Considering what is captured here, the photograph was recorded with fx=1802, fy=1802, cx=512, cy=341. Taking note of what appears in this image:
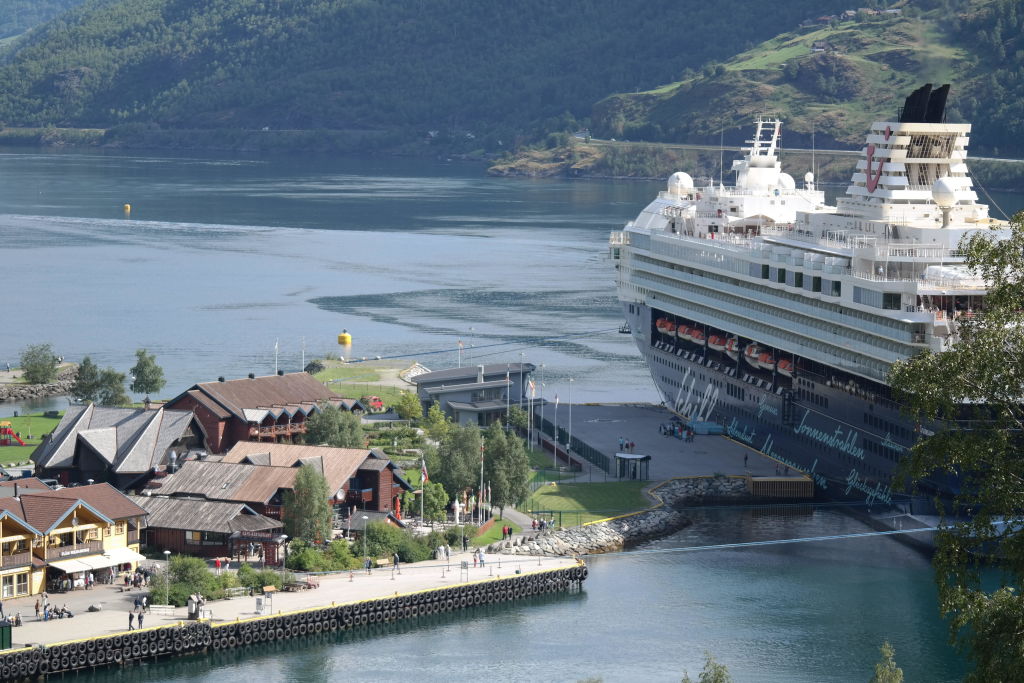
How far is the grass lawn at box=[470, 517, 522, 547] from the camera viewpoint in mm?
59750

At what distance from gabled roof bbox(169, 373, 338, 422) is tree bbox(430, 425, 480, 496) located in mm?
8527

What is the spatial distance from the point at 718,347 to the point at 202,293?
6370 cm

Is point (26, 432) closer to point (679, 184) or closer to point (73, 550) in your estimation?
point (73, 550)

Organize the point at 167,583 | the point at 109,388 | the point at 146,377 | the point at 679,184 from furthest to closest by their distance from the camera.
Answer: the point at 679,184 < the point at 146,377 < the point at 109,388 < the point at 167,583

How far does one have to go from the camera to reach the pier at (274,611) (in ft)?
153

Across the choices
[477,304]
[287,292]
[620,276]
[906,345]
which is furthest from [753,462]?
[287,292]

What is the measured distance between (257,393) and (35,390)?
2493cm

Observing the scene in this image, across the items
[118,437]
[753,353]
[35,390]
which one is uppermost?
[753,353]

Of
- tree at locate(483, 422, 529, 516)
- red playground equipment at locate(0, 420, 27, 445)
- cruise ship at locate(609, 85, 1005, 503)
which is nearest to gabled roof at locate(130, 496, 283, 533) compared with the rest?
tree at locate(483, 422, 529, 516)

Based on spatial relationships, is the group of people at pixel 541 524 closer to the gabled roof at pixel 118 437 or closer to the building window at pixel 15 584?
the gabled roof at pixel 118 437

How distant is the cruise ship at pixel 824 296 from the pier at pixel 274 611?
12.4 m

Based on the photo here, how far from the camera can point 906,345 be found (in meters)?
59.9

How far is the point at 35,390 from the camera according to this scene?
90.8 m

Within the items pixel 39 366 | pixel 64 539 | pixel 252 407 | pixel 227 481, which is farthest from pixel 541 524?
pixel 39 366
